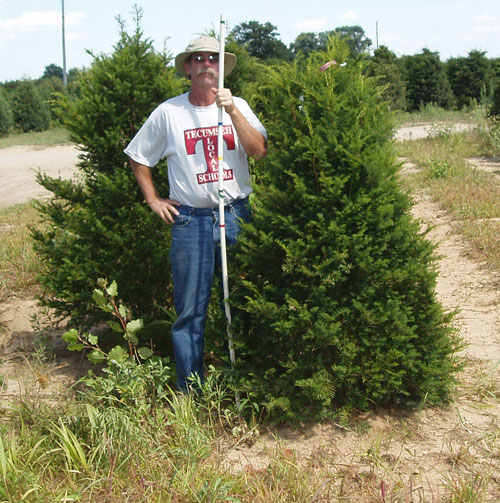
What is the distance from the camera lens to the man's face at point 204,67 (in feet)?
11.0

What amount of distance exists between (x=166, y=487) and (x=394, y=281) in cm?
150

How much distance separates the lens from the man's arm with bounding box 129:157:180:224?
3455mm

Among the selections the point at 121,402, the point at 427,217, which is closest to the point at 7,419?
the point at 121,402

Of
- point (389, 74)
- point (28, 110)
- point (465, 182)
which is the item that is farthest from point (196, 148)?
point (28, 110)

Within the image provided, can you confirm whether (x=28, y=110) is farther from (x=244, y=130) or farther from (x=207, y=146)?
(x=244, y=130)

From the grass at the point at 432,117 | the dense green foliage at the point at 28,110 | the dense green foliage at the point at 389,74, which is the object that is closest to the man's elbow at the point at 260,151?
the grass at the point at 432,117

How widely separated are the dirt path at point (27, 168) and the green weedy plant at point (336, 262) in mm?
6298

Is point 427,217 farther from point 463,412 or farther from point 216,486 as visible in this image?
point 216,486

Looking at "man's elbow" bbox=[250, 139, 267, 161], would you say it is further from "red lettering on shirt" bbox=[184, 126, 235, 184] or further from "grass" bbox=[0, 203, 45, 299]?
"grass" bbox=[0, 203, 45, 299]

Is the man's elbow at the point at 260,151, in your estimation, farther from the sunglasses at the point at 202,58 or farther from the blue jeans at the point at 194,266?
the sunglasses at the point at 202,58

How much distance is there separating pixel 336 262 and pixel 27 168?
15.0 meters

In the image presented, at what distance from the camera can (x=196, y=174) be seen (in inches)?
134

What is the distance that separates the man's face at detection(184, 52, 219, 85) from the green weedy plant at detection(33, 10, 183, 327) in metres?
0.96

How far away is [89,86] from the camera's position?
14.5ft
